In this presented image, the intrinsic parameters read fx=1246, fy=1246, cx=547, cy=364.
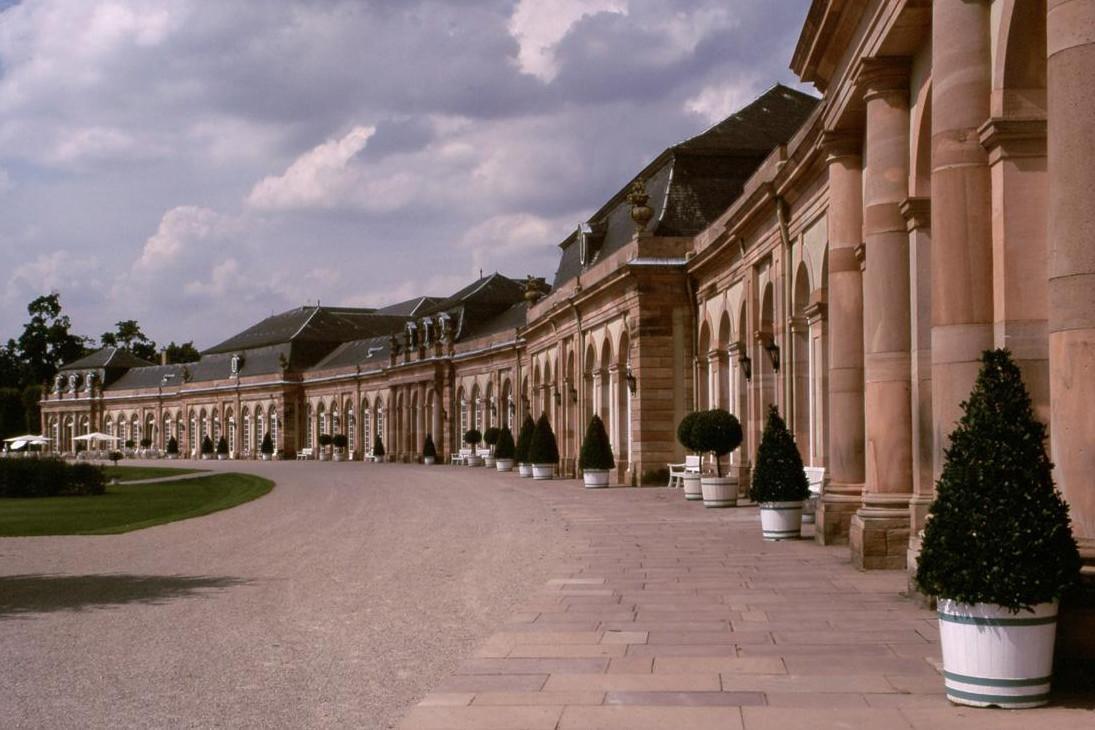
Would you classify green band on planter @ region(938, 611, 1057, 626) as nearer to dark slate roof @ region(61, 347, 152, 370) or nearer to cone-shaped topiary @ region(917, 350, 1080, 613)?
cone-shaped topiary @ region(917, 350, 1080, 613)

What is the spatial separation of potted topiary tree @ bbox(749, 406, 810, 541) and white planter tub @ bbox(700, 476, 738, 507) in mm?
7062

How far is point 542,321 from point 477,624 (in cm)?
3990

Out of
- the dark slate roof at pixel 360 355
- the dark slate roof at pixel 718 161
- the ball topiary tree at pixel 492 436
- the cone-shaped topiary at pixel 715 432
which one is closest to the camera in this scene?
the cone-shaped topiary at pixel 715 432

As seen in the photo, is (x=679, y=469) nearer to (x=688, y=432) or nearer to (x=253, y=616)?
(x=688, y=432)

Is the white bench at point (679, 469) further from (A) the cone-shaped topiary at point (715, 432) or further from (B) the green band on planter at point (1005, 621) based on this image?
(B) the green band on planter at point (1005, 621)

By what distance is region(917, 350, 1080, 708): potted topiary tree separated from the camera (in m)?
6.77

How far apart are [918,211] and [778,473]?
5.20 m

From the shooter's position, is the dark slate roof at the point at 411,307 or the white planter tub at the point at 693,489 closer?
the white planter tub at the point at 693,489

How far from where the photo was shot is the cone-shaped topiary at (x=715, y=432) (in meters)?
23.5

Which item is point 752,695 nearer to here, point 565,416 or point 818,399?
point 818,399

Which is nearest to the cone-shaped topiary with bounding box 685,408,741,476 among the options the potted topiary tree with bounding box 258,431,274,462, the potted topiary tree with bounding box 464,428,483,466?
the potted topiary tree with bounding box 464,428,483,466

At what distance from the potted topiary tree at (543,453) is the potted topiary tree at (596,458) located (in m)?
6.53

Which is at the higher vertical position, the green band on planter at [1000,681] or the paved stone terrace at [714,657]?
the green band on planter at [1000,681]

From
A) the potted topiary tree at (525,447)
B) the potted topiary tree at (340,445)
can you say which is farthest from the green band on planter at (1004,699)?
the potted topiary tree at (340,445)
